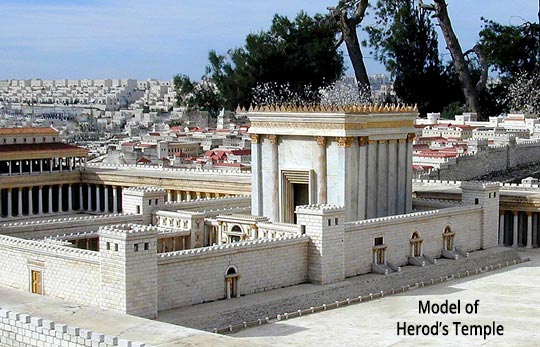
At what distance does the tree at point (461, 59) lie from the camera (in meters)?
71.1

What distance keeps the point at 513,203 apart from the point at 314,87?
32.3m

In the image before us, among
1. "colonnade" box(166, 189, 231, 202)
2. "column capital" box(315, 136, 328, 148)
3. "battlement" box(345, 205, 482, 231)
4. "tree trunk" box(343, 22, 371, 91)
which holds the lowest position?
"colonnade" box(166, 189, 231, 202)

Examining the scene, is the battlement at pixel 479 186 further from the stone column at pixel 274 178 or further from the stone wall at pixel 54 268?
the stone wall at pixel 54 268

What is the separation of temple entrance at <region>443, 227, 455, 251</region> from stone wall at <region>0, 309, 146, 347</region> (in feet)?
56.9

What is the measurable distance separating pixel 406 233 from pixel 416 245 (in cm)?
77

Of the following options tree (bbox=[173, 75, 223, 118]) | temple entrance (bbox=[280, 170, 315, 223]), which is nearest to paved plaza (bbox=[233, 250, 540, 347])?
temple entrance (bbox=[280, 170, 315, 223])

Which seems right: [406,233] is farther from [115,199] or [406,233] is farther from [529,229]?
[115,199]

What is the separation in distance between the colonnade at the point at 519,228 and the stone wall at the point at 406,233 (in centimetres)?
187

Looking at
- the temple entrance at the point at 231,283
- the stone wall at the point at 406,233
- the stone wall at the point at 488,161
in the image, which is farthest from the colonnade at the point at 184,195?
the temple entrance at the point at 231,283

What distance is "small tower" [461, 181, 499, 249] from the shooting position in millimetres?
34781

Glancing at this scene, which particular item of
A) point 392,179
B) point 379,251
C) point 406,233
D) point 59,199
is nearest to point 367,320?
point 379,251

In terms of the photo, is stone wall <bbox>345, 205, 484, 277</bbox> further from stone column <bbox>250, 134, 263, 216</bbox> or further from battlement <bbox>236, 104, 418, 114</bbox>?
stone column <bbox>250, 134, 263, 216</bbox>

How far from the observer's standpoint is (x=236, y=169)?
50.3 m

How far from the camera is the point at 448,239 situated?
1312 inches
